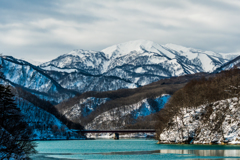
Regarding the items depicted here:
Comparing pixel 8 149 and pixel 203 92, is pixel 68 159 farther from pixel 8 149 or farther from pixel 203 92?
pixel 203 92

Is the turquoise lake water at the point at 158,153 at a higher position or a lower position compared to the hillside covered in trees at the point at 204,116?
lower

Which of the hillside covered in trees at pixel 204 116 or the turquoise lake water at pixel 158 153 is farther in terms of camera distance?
the hillside covered in trees at pixel 204 116

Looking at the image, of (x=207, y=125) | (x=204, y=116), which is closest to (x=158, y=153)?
(x=207, y=125)

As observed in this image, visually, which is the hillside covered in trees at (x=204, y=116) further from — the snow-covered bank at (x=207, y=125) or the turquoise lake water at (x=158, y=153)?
the turquoise lake water at (x=158, y=153)

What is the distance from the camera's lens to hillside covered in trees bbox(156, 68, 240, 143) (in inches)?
4656

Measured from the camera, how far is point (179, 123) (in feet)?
434

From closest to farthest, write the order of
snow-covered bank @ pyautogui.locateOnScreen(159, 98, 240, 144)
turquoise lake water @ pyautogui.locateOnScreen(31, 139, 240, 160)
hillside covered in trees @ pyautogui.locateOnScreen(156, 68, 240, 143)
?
1. turquoise lake water @ pyautogui.locateOnScreen(31, 139, 240, 160)
2. snow-covered bank @ pyautogui.locateOnScreen(159, 98, 240, 144)
3. hillside covered in trees @ pyautogui.locateOnScreen(156, 68, 240, 143)

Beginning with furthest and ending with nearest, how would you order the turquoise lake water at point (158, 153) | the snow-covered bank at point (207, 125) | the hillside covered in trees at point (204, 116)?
1. the hillside covered in trees at point (204, 116)
2. the snow-covered bank at point (207, 125)
3. the turquoise lake water at point (158, 153)

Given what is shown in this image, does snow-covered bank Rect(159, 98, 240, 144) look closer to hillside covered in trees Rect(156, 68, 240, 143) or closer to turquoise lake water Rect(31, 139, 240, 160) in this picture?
hillside covered in trees Rect(156, 68, 240, 143)

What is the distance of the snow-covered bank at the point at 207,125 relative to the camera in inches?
4564

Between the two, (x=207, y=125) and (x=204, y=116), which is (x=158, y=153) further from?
(x=204, y=116)

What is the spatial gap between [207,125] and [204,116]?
220 inches

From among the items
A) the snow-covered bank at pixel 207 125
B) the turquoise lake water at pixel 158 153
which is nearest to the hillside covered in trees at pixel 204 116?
the snow-covered bank at pixel 207 125

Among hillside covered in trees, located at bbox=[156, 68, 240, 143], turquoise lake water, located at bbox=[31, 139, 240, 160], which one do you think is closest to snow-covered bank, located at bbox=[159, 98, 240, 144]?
hillside covered in trees, located at bbox=[156, 68, 240, 143]
